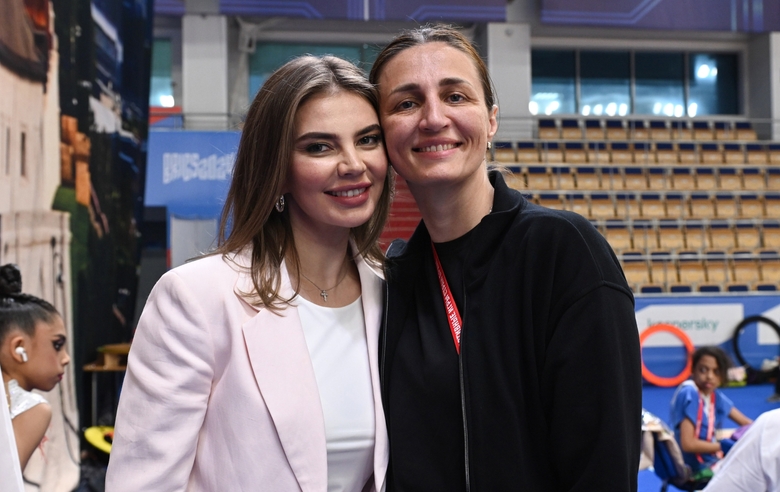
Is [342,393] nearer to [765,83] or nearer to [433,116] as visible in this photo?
[433,116]

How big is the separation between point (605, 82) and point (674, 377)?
724 cm

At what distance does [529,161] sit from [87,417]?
9.58 meters

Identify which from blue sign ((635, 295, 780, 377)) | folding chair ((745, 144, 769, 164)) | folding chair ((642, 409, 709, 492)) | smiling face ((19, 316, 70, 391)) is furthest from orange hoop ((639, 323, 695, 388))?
smiling face ((19, 316, 70, 391))

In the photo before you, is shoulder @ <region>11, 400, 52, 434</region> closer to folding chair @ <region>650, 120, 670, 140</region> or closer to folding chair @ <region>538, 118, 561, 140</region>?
folding chair @ <region>538, 118, 561, 140</region>

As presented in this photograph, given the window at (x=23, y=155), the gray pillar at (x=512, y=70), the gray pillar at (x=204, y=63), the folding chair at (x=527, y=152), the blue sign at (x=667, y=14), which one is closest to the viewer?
the window at (x=23, y=155)

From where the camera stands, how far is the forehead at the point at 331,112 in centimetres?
170

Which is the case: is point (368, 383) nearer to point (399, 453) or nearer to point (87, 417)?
point (399, 453)

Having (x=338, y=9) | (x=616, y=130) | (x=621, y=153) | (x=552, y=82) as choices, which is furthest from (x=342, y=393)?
(x=552, y=82)

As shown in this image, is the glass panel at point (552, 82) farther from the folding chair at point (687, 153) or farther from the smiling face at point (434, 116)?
the smiling face at point (434, 116)

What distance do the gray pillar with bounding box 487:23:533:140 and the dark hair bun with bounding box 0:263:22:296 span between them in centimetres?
1099

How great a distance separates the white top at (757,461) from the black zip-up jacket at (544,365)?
1.05m

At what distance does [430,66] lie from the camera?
1.75 metres

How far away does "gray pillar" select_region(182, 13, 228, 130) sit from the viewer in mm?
12781

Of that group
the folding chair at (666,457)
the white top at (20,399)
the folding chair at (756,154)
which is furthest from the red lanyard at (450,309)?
the folding chair at (756,154)
